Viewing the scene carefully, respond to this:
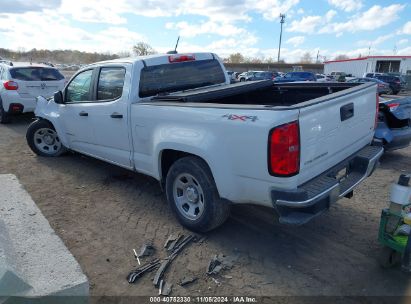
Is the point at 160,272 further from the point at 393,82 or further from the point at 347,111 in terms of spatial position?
the point at 393,82

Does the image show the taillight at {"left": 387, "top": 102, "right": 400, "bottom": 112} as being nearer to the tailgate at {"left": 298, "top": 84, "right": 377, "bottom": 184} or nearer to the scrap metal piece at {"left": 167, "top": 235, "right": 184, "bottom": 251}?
the tailgate at {"left": 298, "top": 84, "right": 377, "bottom": 184}

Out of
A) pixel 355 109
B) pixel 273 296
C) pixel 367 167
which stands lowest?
pixel 273 296

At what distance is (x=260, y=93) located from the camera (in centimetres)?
524

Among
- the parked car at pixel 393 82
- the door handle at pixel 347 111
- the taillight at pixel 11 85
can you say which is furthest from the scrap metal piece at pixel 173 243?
the parked car at pixel 393 82

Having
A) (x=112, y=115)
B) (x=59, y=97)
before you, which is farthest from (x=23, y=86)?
(x=112, y=115)

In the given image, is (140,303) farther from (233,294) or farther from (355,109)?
(355,109)

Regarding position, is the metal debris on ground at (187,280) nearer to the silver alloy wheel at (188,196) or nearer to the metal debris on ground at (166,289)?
the metal debris on ground at (166,289)

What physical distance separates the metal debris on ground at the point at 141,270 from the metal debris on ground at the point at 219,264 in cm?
51

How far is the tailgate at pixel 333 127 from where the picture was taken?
9.86 feet

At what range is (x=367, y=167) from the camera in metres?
3.75

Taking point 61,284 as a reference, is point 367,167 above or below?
above

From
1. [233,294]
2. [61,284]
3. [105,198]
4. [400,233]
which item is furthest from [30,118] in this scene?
[400,233]

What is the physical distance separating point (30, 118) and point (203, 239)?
375 inches

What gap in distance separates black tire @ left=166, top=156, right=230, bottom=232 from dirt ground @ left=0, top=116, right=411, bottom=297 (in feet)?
0.69
